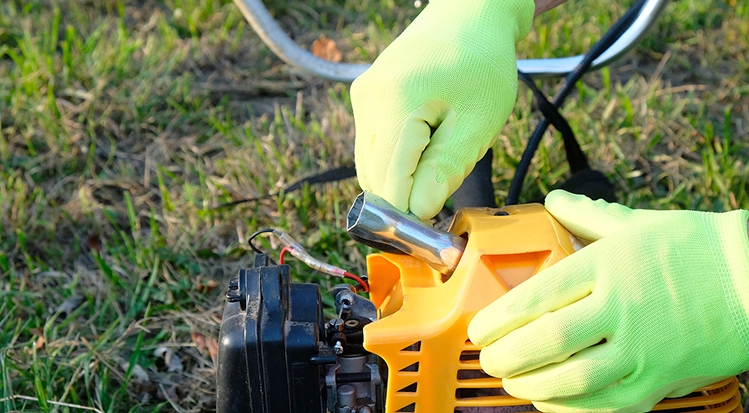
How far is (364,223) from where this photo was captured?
1243mm

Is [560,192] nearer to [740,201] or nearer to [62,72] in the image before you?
[740,201]

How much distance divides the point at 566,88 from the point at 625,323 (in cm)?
→ 100

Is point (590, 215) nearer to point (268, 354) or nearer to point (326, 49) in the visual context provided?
point (268, 354)

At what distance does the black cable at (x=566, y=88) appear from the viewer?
6.15ft

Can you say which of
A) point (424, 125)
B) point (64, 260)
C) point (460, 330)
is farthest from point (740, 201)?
point (64, 260)

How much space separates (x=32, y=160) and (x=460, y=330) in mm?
1794

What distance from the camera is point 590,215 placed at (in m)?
1.25

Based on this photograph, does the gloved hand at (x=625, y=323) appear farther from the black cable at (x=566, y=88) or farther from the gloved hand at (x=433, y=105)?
the black cable at (x=566, y=88)

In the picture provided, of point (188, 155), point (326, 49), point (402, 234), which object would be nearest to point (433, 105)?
point (402, 234)

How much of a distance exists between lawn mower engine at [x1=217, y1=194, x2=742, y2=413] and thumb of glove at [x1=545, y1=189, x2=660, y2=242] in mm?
20

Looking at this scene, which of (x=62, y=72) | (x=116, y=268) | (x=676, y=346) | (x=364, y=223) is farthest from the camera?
(x=62, y=72)

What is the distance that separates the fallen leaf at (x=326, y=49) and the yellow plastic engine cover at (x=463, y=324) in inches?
71.9

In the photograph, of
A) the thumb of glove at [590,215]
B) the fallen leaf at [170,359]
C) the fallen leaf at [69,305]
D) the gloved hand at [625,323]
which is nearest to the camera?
the gloved hand at [625,323]

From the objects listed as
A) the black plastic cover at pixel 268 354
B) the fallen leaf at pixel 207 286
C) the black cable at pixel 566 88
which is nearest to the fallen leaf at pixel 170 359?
the fallen leaf at pixel 207 286
